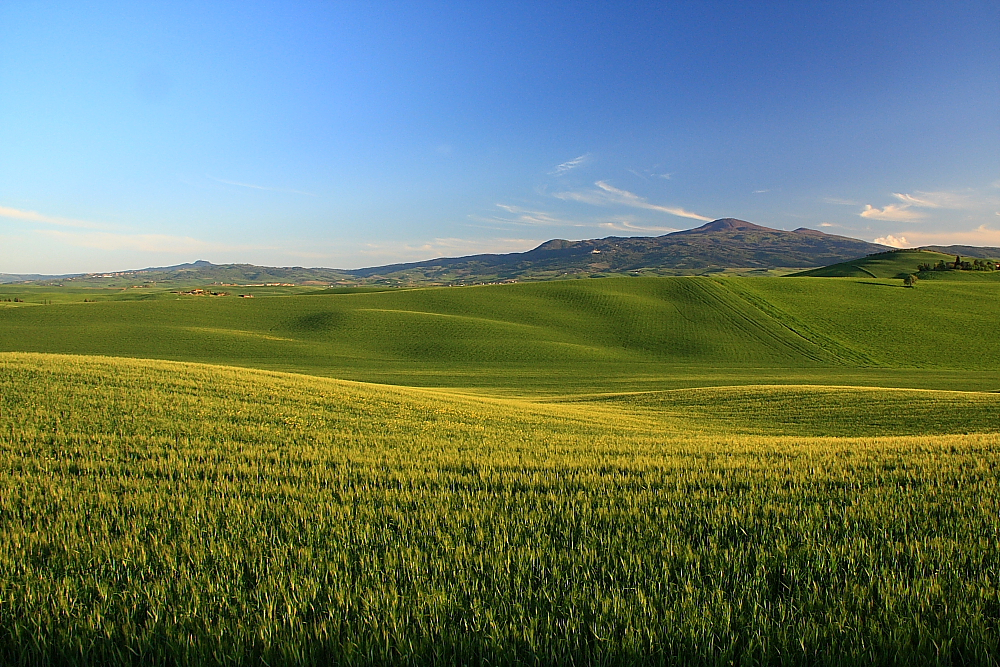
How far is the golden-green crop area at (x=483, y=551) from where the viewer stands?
3.21 meters

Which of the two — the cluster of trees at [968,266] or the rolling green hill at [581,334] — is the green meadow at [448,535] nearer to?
the rolling green hill at [581,334]

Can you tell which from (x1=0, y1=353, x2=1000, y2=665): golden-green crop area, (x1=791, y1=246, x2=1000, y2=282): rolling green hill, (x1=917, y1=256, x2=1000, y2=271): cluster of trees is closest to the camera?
(x1=0, y1=353, x2=1000, y2=665): golden-green crop area

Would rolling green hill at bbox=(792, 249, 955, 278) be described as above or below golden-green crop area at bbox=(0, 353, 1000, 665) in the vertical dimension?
above

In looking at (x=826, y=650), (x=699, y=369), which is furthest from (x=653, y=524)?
(x=699, y=369)

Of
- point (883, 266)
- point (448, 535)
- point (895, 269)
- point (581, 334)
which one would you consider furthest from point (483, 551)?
point (883, 266)

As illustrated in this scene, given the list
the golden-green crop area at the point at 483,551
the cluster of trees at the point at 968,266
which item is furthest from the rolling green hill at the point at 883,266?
the golden-green crop area at the point at 483,551

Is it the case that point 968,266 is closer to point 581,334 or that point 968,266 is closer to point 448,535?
point 581,334

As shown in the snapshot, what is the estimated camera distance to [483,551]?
4.46 m

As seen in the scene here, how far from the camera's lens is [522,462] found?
813 cm

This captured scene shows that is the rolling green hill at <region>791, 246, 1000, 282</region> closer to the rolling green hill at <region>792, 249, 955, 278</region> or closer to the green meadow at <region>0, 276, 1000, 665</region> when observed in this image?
the rolling green hill at <region>792, 249, 955, 278</region>

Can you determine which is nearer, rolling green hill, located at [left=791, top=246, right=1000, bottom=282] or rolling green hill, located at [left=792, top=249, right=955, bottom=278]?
rolling green hill, located at [left=791, top=246, right=1000, bottom=282]

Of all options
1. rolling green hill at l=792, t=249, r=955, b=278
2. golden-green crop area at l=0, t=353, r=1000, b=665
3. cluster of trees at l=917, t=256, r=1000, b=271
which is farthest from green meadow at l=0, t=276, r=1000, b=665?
rolling green hill at l=792, t=249, r=955, b=278

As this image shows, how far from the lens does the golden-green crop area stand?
126 inches

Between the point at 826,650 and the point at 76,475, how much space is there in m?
8.69
